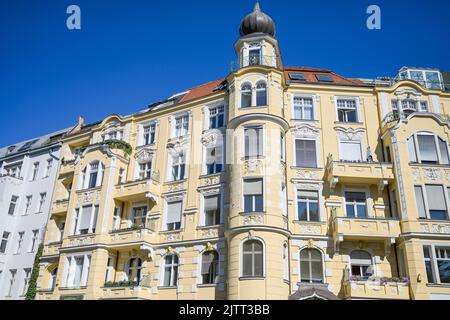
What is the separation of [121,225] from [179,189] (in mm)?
5066

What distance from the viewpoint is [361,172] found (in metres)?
24.5

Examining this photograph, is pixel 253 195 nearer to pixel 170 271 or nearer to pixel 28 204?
pixel 170 271

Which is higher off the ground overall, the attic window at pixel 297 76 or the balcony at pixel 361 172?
the attic window at pixel 297 76

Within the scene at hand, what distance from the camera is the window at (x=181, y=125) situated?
98.2 feet

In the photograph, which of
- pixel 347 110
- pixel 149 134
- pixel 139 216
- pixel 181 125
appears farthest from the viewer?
pixel 149 134

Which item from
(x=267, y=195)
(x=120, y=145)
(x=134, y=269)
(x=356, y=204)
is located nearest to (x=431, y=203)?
(x=356, y=204)

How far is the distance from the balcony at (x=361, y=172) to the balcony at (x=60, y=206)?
1981cm

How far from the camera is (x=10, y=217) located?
3503cm

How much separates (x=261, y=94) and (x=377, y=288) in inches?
530

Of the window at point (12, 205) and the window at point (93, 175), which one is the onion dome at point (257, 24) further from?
→ the window at point (12, 205)

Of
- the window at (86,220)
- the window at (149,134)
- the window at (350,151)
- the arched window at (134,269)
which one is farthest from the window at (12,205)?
the window at (350,151)
